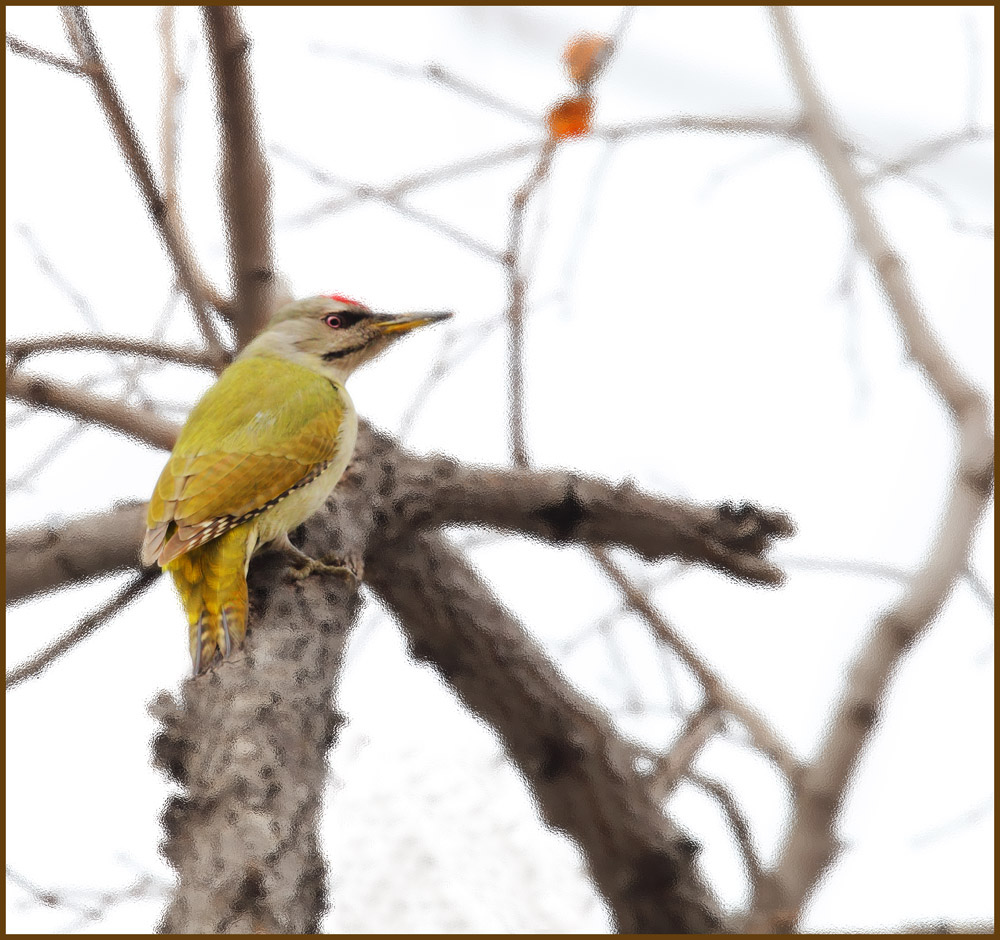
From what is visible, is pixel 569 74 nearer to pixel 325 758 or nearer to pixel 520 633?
pixel 520 633

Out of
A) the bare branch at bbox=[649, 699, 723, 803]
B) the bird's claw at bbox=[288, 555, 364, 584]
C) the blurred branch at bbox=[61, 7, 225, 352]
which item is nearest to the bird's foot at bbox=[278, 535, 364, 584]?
the bird's claw at bbox=[288, 555, 364, 584]

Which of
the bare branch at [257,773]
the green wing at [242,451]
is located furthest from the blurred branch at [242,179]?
the bare branch at [257,773]

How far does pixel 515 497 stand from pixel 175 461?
89 cm

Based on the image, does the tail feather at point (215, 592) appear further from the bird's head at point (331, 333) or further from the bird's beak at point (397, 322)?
the bird's beak at point (397, 322)

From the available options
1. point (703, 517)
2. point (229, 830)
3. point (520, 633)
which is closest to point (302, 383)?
point (520, 633)

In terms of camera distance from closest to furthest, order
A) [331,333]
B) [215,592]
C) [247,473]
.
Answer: [215,592]
[247,473]
[331,333]

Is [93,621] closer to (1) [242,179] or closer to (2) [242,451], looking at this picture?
(2) [242,451]

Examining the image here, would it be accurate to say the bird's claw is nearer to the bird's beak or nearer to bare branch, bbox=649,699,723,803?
the bird's beak

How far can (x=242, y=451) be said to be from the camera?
9.16 ft

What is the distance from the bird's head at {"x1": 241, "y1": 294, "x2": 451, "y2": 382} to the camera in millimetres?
3408

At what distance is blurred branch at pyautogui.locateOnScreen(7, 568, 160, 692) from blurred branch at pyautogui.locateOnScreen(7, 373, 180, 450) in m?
0.58

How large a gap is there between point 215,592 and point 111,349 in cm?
133

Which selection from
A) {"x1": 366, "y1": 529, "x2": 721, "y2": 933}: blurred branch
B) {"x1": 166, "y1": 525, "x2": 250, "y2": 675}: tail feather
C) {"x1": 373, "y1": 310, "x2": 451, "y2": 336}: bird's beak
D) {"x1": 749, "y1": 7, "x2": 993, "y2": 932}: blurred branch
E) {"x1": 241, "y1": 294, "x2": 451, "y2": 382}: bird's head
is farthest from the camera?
{"x1": 373, "y1": 310, "x2": 451, "y2": 336}: bird's beak

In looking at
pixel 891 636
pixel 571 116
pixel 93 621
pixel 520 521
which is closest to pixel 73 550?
pixel 93 621
